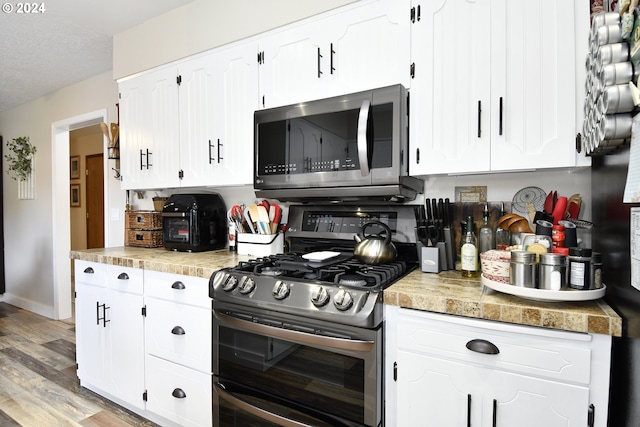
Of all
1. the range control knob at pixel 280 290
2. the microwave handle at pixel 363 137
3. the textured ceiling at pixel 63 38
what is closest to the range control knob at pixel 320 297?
the range control knob at pixel 280 290

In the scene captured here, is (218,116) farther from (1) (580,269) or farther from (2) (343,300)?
(1) (580,269)

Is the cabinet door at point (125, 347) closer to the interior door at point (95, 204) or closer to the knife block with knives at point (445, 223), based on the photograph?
the knife block with knives at point (445, 223)

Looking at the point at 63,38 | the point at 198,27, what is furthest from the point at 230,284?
the point at 63,38

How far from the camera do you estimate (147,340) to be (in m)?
2.01

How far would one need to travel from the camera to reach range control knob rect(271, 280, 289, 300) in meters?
1.40

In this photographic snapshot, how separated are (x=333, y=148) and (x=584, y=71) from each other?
1036 millimetres

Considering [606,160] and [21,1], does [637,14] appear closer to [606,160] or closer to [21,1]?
[606,160]

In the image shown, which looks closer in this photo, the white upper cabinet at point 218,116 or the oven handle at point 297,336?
the oven handle at point 297,336

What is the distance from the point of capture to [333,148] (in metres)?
1.75

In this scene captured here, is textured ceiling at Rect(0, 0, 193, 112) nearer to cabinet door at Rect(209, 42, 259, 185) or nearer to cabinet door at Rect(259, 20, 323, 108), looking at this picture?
cabinet door at Rect(209, 42, 259, 185)

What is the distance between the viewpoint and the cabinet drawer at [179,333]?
1.75m

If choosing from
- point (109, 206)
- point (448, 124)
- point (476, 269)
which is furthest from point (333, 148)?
point (109, 206)

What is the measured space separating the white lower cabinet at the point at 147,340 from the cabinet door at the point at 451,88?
1.27 metres

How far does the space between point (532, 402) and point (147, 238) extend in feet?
8.24
